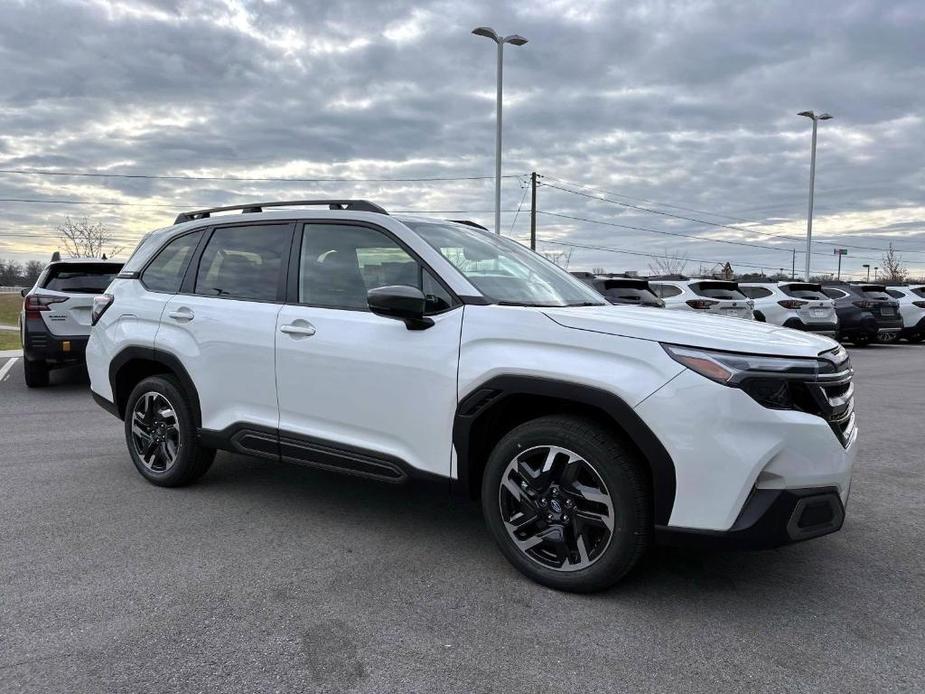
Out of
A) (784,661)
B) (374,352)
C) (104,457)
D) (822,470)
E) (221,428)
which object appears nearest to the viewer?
(784,661)

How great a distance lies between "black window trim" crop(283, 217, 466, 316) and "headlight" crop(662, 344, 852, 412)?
1.14 metres

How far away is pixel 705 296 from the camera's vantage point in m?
14.7

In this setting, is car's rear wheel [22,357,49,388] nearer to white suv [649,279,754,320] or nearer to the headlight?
the headlight

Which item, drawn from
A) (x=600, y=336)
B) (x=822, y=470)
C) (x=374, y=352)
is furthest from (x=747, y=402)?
(x=374, y=352)

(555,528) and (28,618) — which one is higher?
(555,528)

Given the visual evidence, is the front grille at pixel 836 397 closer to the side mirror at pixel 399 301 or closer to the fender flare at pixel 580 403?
the fender flare at pixel 580 403

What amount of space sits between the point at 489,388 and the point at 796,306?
47.9 feet

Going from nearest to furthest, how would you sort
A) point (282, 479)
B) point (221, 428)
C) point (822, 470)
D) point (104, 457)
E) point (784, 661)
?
point (784, 661) → point (822, 470) → point (221, 428) → point (282, 479) → point (104, 457)

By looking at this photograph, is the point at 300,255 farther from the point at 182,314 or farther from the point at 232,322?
the point at 182,314

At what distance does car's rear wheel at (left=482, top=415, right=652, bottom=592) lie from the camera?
3023mm

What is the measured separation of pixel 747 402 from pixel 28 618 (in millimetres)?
3023

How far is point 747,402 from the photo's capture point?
282cm

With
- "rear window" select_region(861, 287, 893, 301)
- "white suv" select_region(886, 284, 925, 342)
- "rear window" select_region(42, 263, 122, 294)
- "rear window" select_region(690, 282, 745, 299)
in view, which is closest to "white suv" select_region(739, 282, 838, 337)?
"rear window" select_region(690, 282, 745, 299)

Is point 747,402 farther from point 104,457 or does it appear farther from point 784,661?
point 104,457
